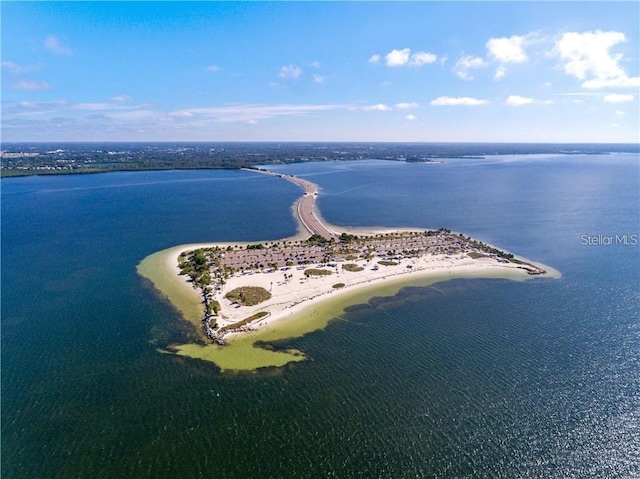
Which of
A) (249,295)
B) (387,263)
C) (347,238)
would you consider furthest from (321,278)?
(347,238)

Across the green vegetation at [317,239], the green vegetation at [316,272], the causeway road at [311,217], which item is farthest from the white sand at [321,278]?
the causeway road at [311,217]

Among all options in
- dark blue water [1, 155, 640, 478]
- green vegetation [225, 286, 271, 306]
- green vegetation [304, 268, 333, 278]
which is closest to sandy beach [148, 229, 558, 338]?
green vegetation [304, 268, 333, 278]

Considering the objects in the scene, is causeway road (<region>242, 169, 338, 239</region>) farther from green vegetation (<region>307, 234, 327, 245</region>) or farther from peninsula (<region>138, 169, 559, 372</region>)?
green vegetation (<region>307, 234, 327, 245</region>)

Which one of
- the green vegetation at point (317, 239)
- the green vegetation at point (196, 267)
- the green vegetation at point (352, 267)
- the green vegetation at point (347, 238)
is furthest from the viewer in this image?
the green vegetation at point (347, 238)

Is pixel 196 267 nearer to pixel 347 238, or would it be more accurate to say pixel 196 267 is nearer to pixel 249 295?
pixel 249 295

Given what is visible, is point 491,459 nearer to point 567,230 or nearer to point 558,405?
point 558,405

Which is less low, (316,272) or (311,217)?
(311,217)

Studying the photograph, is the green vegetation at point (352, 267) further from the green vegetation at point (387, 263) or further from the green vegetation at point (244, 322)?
the green vegetation at point (244, 322)
